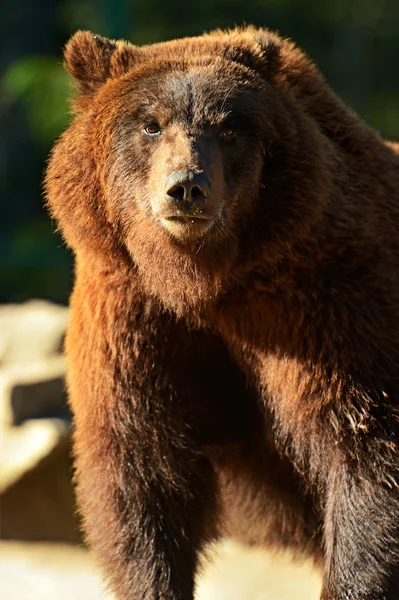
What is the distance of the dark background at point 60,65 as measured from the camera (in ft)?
35.4

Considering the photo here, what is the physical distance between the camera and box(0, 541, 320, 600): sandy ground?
613 cm

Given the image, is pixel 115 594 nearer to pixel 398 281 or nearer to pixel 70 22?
pixel 398 281

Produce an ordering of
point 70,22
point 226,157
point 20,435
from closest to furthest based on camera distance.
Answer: point 226,157, point 20,435, point 70,22

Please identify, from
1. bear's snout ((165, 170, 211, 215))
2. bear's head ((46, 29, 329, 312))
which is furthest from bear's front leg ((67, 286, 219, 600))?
bear's snout ((165, 170, 211, 215))

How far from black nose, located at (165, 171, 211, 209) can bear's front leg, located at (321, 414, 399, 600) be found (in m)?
1.13

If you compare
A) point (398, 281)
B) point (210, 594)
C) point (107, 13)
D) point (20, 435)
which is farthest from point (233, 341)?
point (107, 13)

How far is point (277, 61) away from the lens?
4508 millimetres

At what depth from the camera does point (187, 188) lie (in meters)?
3.93

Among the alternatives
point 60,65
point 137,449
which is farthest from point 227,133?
point 60,65

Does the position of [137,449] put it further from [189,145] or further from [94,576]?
[94,576]

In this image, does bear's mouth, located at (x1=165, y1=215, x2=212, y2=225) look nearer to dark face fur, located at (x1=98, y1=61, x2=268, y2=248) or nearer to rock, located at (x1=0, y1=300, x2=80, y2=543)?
dark face fur, located at (x1=98, y1=61, x2=268, y2=248)

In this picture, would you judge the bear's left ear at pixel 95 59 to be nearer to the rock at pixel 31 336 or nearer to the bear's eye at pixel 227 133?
the bear's eye at pixel 227 133

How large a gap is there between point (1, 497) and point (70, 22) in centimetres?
704

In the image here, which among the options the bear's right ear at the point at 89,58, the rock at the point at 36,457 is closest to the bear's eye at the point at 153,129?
the bear's right ear at the point at 89,58
